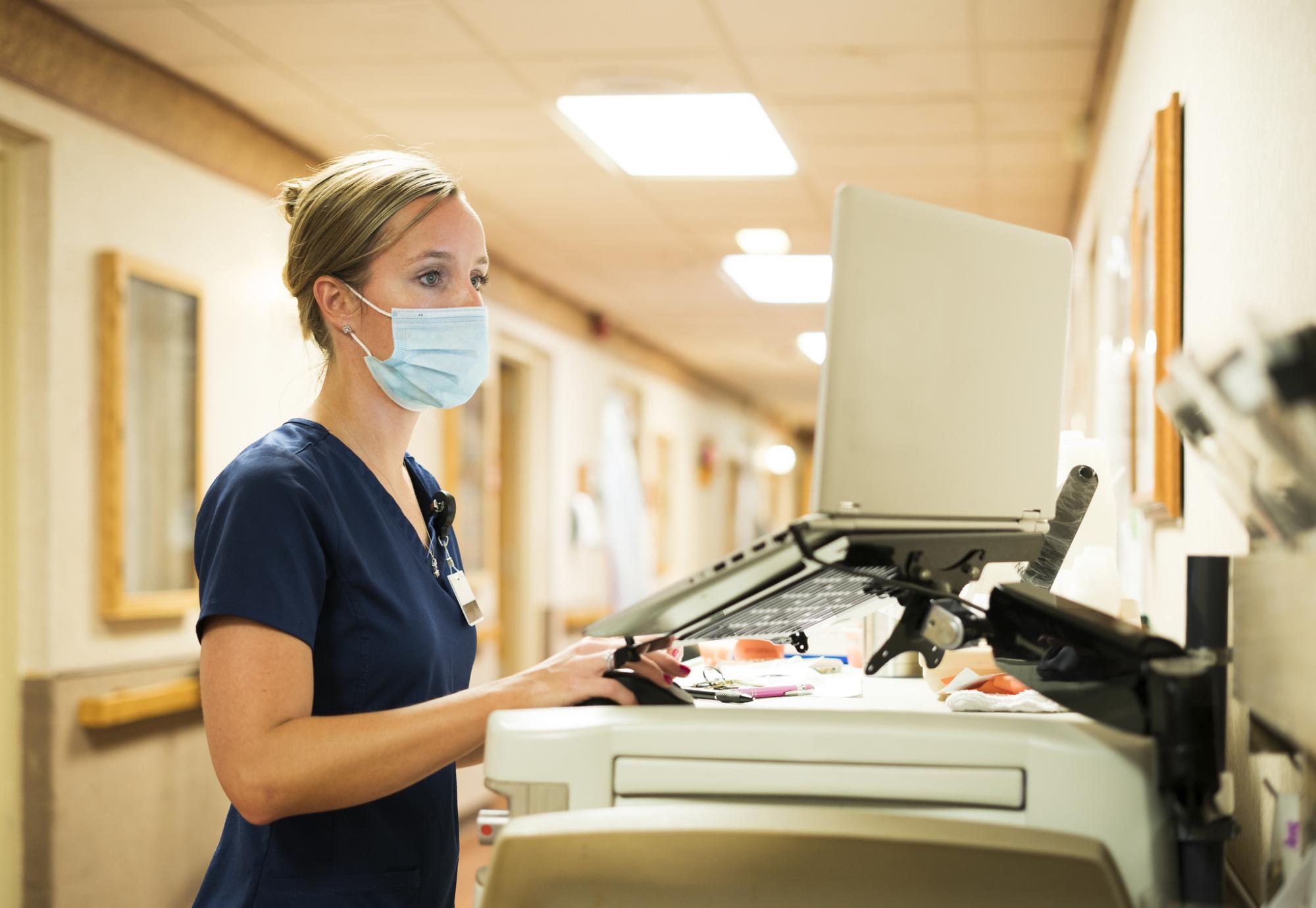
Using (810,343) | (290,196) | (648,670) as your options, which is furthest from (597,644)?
(810,343)

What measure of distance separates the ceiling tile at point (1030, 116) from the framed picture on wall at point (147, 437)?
264 cm

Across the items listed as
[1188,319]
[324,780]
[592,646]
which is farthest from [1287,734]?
[1188,319]

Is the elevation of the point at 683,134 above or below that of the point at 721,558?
above

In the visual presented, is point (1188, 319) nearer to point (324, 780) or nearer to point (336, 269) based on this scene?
point (336, 269)

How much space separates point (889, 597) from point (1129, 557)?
1.66 metres

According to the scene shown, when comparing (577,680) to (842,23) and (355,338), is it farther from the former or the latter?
(842,23)

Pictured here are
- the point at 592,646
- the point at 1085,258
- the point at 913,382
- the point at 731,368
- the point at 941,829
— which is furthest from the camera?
the point at 731,368

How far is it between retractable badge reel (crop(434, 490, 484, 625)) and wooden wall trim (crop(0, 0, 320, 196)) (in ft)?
7.69

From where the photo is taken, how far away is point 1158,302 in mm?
1952

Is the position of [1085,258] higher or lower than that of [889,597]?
higher

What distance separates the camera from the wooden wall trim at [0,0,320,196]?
3.22 metres

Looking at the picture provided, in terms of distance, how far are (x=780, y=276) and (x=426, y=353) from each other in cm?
537

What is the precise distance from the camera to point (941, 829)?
2.69 feet

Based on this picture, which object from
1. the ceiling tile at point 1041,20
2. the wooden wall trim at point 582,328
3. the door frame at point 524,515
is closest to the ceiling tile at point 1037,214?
the ceiling tile at point 1041,20
